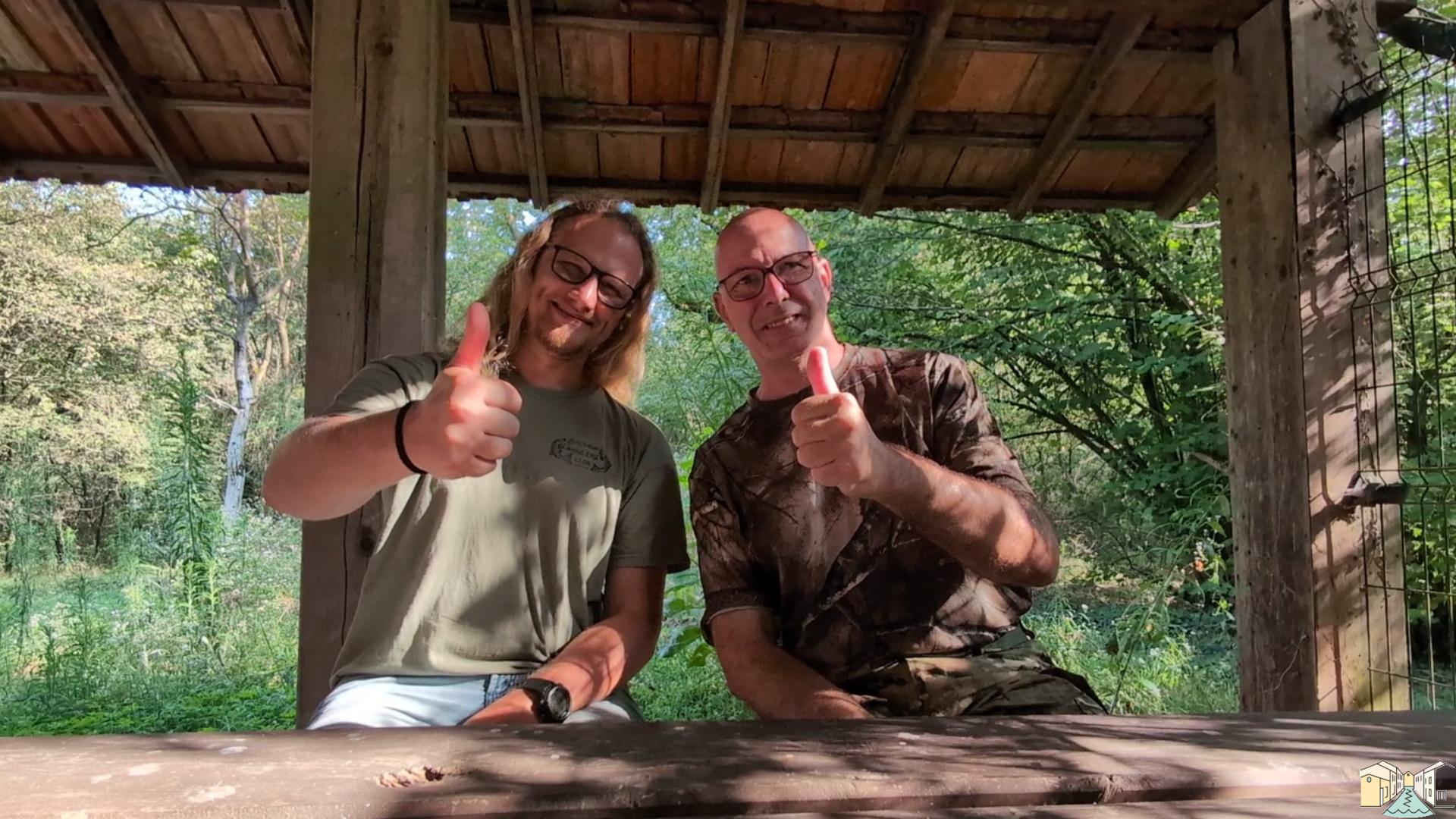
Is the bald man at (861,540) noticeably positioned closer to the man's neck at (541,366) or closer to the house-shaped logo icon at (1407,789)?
the man's neck at (541,366)

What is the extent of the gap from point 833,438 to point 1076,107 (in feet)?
7.10

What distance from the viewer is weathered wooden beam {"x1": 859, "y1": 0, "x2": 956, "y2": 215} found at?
254 centimetres

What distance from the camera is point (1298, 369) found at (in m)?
2.30

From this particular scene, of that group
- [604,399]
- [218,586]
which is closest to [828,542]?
[604,399]

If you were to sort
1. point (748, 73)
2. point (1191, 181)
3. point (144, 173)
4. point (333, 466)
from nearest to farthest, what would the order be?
1. point (333, 466)
2. point (748, 73)
3. point (144, 173)
4. point (1191, 181)

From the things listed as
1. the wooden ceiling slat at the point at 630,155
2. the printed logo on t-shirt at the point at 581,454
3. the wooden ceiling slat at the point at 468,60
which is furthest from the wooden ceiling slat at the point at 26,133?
the printed logo on t-shirt at the point at 581,454

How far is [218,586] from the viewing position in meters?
7.93

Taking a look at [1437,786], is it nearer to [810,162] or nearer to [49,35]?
[810,162]

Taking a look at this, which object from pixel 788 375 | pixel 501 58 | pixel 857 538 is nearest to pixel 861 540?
pixel 857 538

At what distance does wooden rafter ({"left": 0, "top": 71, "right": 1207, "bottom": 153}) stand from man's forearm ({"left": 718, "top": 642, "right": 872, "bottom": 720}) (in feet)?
6.50

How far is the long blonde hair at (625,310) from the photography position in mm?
2111

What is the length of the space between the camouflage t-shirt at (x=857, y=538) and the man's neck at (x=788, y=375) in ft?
0.08

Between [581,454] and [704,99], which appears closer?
[581,454]

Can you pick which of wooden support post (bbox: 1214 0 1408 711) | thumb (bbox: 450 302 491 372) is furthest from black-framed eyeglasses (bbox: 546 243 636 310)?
wooden support post (bbox: 1214 0 1408 711)
